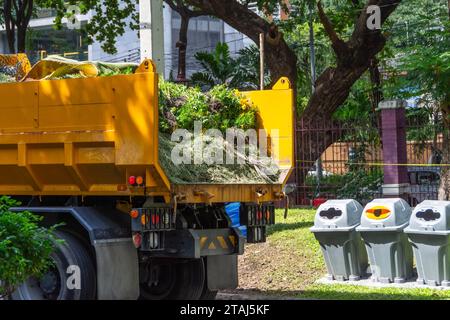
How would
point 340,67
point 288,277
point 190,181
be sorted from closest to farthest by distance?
point 190,181 → point 288,277 → point 340,67

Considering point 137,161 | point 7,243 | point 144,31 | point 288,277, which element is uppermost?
point 144,31

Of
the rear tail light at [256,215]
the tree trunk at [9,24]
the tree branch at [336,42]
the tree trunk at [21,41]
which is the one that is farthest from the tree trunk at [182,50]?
the rear tail light at [256,215]

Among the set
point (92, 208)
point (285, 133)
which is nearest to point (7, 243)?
point (92, 208)

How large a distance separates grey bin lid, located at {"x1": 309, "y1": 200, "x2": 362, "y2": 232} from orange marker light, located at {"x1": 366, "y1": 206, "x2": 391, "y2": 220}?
0.99 feet

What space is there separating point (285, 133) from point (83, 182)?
7.92 ft

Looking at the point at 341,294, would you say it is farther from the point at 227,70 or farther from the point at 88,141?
the point at 227,70

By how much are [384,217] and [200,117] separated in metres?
2.99

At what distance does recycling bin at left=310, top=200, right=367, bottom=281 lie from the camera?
1070 cm

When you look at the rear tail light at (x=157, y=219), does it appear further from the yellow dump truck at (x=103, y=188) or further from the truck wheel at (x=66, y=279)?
the truck wheel at (x=66, y=279)

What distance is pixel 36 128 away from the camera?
828 cm

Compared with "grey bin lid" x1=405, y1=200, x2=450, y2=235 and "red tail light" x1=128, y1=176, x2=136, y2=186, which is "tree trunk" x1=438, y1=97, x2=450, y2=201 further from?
"red tail light" x1=128, y1=176, x2=136, y2=186

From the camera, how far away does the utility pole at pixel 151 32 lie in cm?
1038
